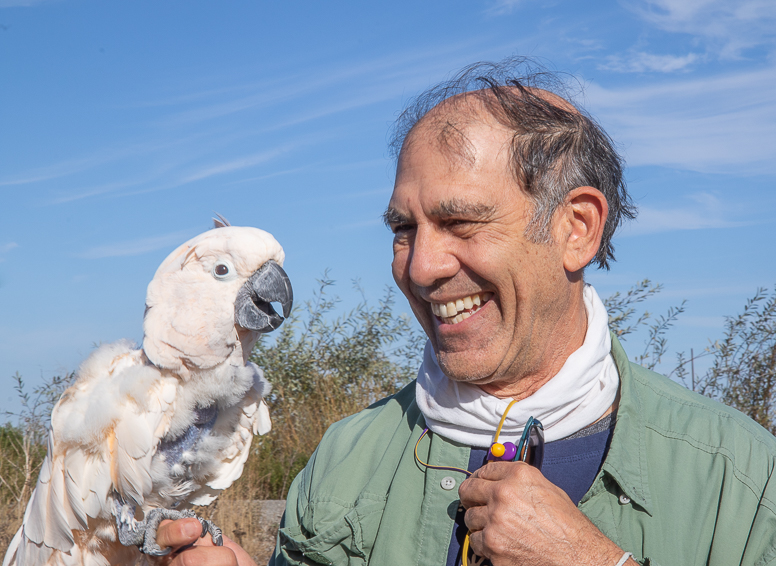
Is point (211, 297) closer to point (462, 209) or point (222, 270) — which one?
point (222, 270)

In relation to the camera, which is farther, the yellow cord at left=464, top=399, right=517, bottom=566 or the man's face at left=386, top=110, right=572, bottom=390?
the man's face at left=386, top=110, right=572, bottom=390

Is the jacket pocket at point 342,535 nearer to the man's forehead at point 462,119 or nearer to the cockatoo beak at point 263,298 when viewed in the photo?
the cockatoo beak at point 263,298

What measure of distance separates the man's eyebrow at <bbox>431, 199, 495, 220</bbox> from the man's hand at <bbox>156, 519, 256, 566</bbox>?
1.37 m

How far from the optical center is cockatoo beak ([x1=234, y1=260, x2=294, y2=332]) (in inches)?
95.5

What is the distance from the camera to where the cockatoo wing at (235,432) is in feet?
8.91

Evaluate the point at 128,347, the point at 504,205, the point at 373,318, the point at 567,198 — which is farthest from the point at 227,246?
the point at 373,318

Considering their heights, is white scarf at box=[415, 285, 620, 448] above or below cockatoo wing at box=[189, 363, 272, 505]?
above

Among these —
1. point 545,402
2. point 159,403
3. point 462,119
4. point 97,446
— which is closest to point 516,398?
point 545,402

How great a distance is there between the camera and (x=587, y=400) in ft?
6.17

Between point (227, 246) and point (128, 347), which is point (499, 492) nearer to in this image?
point (227, 246)

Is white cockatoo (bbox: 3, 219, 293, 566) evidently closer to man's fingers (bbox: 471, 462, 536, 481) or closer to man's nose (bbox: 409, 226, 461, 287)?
man's nose (bbox: 409, 226, 461, 287)

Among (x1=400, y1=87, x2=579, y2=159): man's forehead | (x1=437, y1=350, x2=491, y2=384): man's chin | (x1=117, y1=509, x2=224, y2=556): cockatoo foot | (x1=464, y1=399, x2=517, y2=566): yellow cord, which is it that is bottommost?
(x1=117, y1=509, x2=224, y2=556): cockatoo foot

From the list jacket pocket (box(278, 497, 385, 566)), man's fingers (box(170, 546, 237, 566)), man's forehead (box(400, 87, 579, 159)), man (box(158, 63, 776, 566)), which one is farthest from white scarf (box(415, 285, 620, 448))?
man's fingers (box(170, 546, 237, 566))

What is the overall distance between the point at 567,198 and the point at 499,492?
93cm
